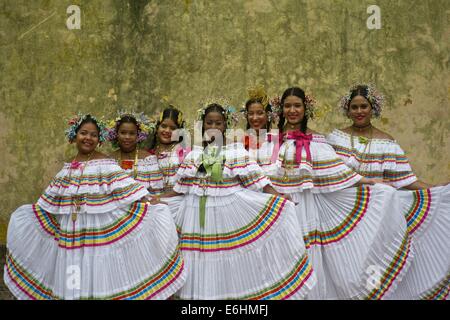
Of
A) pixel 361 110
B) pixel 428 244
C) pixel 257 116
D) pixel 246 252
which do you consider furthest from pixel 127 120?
pixel 428 244

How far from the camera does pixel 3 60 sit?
22.2 ft

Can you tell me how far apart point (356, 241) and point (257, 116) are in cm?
146

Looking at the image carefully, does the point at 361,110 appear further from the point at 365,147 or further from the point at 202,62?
the point at 202,62

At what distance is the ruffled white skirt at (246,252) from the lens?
4.38 meters

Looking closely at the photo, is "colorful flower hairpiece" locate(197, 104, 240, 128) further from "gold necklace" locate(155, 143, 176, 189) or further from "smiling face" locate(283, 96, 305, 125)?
"gold necklace" locate(155, 143, 176, 189)

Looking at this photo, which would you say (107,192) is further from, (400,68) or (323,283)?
(400,68)

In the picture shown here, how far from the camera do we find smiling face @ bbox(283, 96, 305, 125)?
5.05m

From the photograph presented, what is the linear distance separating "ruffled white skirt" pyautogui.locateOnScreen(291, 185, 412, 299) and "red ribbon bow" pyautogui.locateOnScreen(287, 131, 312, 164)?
0.30m

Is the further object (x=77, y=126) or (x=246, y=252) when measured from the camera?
(x=77, y=126)

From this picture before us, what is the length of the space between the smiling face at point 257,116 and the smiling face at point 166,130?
0.76 metres

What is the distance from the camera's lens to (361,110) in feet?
17.3

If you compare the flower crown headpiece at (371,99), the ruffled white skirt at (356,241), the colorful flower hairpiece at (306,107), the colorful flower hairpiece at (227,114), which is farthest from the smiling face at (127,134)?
the flower crown headpiece at (371,99)

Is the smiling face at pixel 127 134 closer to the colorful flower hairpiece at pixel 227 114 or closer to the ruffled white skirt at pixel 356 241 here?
the colorful flower hairpiece at pixel 227 114
